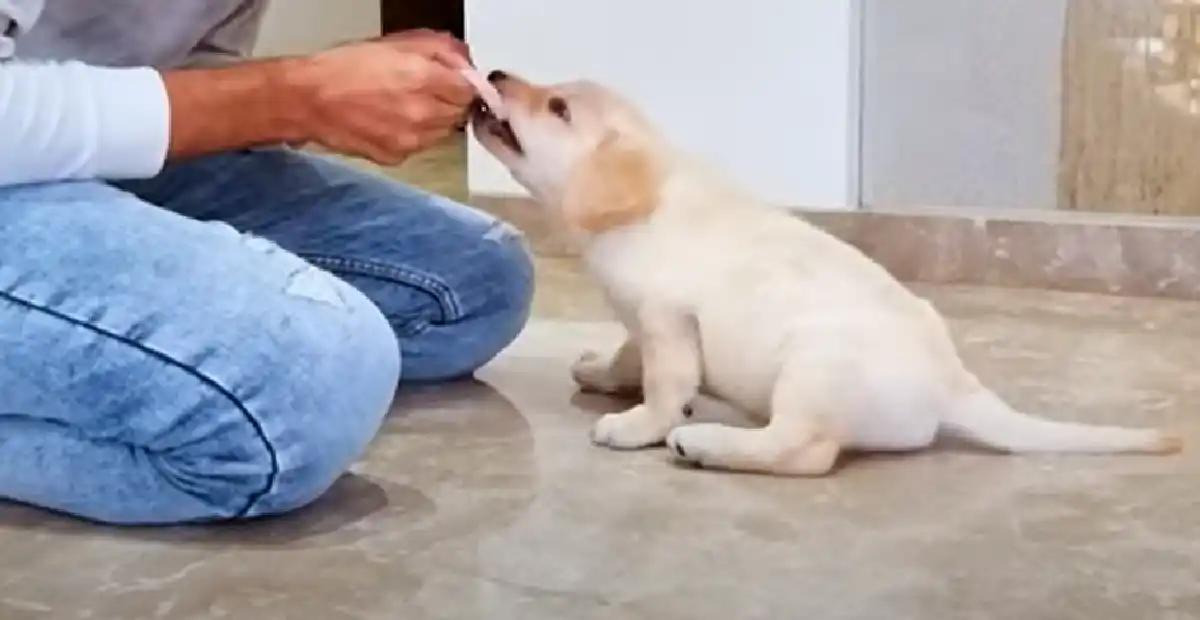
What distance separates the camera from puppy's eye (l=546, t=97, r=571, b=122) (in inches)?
55.3

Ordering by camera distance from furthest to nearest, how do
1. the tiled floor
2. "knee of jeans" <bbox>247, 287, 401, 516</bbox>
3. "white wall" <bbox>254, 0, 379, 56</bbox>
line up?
"white wall" <bbox>254, 0, 379, 56</bbox> < "knee of jeans" <bbox>247, 287, 401, 516</bbox> < the tiled floor

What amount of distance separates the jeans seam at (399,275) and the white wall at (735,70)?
0.70 metres

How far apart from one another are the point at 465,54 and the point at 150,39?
0.25 metres

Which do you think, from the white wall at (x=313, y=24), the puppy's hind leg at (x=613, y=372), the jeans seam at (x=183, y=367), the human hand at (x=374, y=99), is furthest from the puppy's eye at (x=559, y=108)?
the white wall at (x=313, y=24)

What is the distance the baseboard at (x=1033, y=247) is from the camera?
6.58 ft

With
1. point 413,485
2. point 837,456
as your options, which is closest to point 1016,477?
point 837,456

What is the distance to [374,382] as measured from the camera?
1175 mm

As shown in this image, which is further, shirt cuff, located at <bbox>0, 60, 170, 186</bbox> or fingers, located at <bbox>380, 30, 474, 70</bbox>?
fingers, located at <bbox>380, 30, 474, 70</bbox>

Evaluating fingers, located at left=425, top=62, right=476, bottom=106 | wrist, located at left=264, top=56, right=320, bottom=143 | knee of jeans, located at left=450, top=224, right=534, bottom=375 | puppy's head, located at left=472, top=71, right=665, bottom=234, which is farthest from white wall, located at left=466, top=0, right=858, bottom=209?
wrist, located at left=264, top=56, right=320, bottom=143

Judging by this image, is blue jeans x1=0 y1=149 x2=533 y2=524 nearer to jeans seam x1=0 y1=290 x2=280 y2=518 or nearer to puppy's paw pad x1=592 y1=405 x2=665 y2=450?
jeans seam x1=0 y1=290 x2=280 y2=518

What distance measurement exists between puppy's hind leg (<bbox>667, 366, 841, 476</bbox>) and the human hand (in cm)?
32

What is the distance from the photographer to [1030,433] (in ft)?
4.29

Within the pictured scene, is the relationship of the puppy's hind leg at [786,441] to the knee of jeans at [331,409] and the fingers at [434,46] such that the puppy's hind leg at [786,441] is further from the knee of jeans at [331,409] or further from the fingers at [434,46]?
the fingers at [434,46]

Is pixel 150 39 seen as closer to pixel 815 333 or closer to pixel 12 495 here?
pixel 12 495
